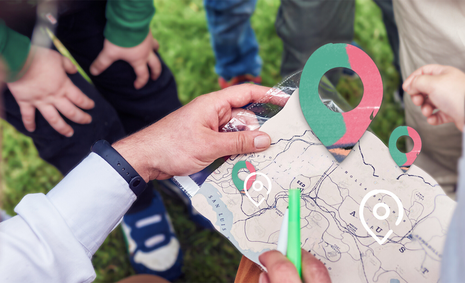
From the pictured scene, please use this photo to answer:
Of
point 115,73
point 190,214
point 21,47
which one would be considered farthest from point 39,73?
point 190,214

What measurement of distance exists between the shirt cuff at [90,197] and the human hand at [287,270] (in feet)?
1.23

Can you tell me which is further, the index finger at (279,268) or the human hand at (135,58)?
the human hand at (135,58)

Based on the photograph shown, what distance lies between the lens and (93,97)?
1.01 m

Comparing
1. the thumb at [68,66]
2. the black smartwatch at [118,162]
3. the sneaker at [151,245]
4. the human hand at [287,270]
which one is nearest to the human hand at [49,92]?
the thumb at [68,66]

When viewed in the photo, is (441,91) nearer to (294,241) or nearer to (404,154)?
(404,154)

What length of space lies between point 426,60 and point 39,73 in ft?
3.37

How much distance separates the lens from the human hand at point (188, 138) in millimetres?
693

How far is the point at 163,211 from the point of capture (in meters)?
1.35

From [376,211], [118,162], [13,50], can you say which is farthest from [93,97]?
[376,211]

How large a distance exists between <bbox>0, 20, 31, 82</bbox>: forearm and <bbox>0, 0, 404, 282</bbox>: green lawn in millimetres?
839

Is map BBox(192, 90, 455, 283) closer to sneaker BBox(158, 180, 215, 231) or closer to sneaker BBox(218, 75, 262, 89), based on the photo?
sneaker BBox(158, 180, 215, 231)

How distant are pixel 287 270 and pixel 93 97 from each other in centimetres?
84

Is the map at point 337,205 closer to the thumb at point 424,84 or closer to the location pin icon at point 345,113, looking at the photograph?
the location pin icon at point 345,113

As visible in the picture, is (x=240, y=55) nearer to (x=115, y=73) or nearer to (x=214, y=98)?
(x=115, y=73)
